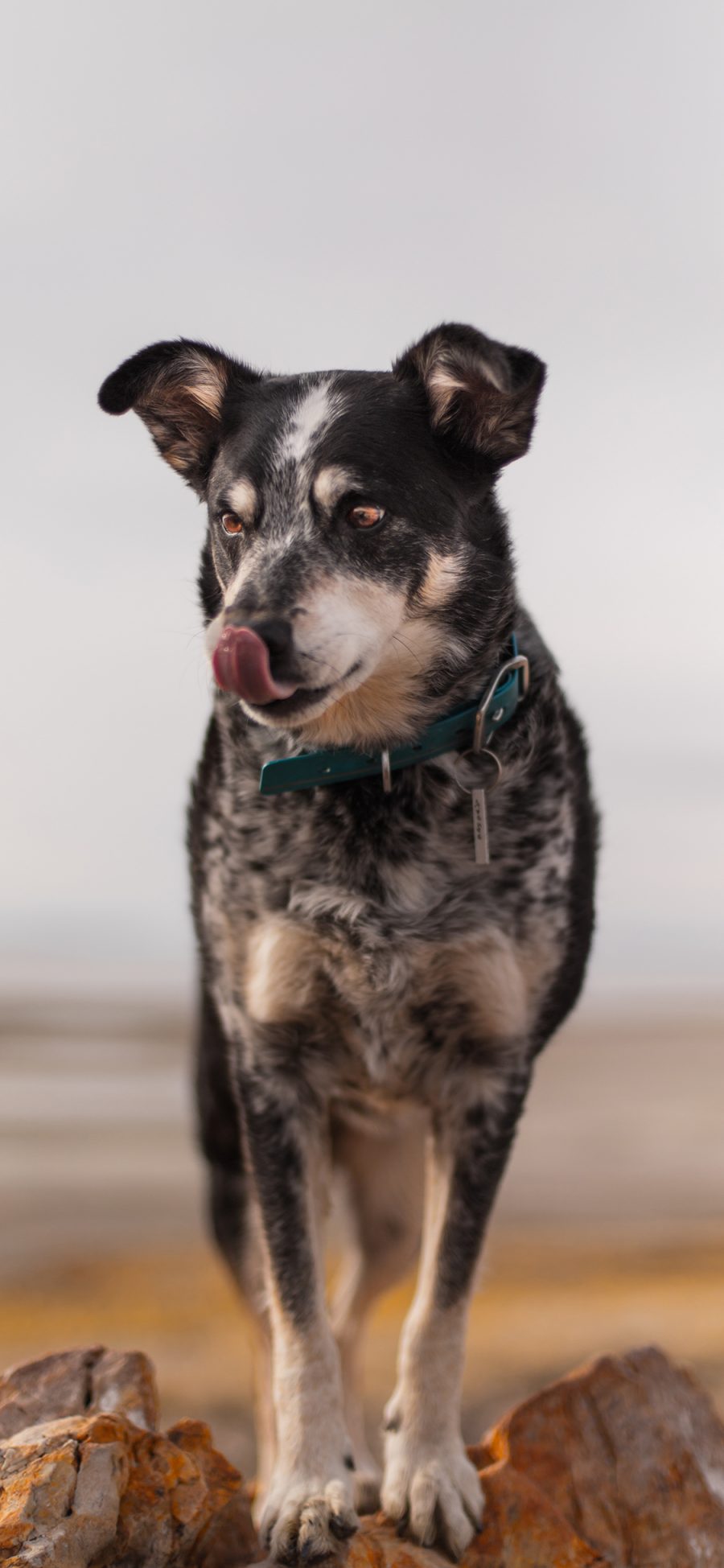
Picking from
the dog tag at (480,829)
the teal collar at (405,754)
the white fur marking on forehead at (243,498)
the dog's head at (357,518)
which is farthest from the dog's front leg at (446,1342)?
the white fur marking on forehead at (243,498)

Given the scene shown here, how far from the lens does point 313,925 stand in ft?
11.2

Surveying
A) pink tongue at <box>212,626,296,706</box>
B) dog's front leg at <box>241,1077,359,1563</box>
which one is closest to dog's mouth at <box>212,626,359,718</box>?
pink tongue at <box>212,626,296,706</box>

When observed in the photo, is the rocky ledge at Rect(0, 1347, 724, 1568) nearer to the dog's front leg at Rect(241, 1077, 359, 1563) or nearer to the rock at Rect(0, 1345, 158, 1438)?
the rock at Rect(0, 1345, 158, 1438)

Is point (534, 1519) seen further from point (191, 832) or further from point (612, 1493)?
point (191, 832)

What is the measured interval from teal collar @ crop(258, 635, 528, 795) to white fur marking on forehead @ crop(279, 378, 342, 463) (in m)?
0.74

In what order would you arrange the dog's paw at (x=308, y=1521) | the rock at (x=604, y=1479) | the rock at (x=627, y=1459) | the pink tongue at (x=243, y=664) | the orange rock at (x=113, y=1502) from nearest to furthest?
the pink tongue at (x=243, y=664) < the orange rock at (x=113, y=1502) < the dog's paw at (x=308, y=1521) < the rock at (x=604, y=1479) < the rock at (x=627, y=1459)

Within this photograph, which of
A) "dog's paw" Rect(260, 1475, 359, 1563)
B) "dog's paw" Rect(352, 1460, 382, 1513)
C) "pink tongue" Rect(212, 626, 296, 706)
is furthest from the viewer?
"dog's paw" Rect(352, 1460, 382, 1513)

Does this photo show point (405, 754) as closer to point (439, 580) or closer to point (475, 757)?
point (475, 757)

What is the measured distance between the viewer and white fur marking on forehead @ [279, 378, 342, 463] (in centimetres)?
321

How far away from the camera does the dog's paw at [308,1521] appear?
3131 millimetres

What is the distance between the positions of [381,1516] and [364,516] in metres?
2.41

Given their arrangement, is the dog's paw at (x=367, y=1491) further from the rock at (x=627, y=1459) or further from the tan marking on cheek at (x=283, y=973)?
the tan marking on cheek at (x=283, y=973)

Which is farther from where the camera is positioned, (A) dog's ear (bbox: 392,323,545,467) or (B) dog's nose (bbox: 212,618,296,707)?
(A) dog's ear (bbox: 392,323,545,467)

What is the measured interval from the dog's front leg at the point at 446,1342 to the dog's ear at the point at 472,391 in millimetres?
1630
